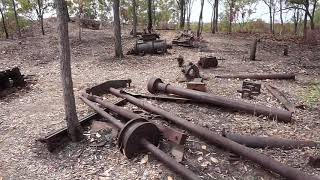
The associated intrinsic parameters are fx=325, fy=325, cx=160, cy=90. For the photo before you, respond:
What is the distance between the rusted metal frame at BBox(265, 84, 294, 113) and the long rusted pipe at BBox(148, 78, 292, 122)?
0.56 metres

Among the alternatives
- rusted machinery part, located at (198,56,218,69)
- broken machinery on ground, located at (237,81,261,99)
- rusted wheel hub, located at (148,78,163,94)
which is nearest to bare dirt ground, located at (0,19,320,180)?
broken machinery on ground, located at (237,81,261,99)

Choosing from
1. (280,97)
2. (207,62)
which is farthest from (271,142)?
(207,62)

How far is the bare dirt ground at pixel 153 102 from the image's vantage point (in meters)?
5.10

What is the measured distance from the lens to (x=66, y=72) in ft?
18.8

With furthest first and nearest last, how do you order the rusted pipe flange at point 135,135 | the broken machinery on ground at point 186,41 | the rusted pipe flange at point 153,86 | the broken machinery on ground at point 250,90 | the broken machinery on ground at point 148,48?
1. the broken machinery on ground at point 186,41
2. the broken machinery on ground at point 148,48
3. the rusted pipe flange at point 153,86
4. the broken machinery on ground at point 250,90
5. the rusted pipe flange at point 135,135

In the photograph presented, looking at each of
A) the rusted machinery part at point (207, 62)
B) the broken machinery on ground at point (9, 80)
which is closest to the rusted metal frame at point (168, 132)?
the broken machinery on ground at point (9, 80)

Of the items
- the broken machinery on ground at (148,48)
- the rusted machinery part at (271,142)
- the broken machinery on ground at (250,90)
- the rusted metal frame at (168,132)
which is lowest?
the rusted machinery part at (271,142)

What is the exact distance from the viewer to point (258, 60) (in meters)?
13.3

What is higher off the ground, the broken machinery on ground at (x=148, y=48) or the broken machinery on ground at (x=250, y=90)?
the broken machinery on ground at (x=148, y=48)

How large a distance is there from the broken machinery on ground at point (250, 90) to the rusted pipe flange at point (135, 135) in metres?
3.38

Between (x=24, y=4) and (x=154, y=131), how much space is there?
62.2ft

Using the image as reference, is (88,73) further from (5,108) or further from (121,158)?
(121,158)

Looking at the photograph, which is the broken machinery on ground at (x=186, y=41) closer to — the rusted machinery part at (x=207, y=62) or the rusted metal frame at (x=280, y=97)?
the rusted machinery part at (x=207, y=62)

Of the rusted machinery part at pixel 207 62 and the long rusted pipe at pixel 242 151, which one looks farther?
the rusted machinery part at pixel 207 62
